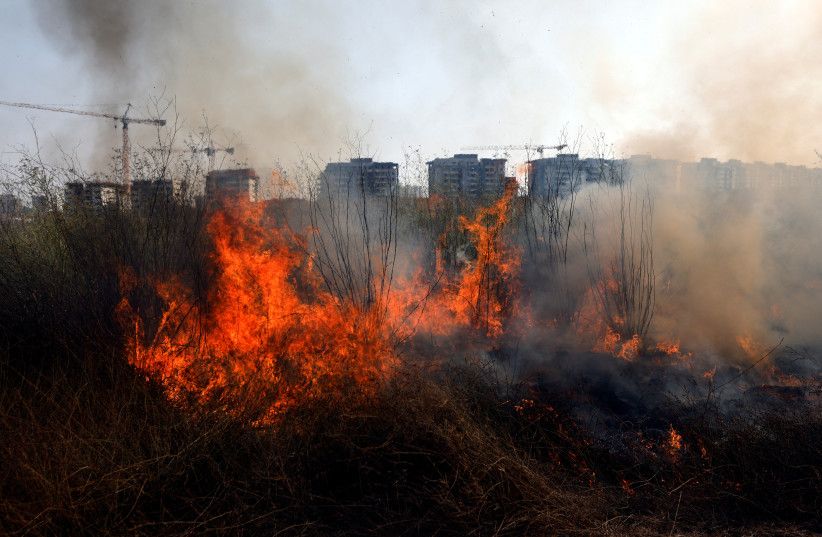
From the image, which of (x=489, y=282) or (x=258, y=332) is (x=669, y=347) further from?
(x=258, y=332)

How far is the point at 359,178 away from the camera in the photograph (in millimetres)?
10055

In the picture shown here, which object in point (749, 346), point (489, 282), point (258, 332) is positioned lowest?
point (749, 346)

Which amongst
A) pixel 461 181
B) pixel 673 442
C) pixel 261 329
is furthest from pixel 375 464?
pixel 461 181

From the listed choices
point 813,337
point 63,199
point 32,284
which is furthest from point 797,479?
point 63,199

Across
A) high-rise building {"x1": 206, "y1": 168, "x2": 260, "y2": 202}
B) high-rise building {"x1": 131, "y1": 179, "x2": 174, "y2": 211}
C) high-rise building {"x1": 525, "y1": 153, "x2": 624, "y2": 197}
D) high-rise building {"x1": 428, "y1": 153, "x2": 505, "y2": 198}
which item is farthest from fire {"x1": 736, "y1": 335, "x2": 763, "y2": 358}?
high-rise building {"x1": 131, "y1": 179, "x2": 174, "y2": 211}

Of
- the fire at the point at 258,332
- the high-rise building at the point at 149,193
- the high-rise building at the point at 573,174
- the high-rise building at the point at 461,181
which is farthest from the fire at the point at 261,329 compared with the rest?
the high-rise building at the point at 461,181

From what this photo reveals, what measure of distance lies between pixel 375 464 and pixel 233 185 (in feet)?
18.7

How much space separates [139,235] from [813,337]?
12139 mm

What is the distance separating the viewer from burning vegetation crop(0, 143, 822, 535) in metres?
4.34

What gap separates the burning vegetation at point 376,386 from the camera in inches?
171

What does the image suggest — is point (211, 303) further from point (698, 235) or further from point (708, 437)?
point (698, 235)

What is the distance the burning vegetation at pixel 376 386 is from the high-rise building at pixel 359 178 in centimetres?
29

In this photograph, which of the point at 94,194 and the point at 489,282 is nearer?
the point at 94,194

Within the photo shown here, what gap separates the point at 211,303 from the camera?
7602mm
